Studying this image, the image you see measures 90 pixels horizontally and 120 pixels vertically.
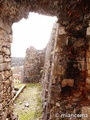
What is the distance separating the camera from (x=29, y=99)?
25.5ft

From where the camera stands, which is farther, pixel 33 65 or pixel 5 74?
pixel 33 65

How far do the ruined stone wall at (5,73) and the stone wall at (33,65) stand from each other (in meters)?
9.19

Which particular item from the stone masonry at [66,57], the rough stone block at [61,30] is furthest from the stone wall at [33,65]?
the rough stone block at [61,30]

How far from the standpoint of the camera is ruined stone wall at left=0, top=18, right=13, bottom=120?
3.13 metres

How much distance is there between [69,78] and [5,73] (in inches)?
57.3

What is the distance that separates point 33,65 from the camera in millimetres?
13578

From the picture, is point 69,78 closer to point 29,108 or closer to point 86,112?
point 86,112

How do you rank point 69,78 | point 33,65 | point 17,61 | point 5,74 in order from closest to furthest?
point 5,74, point 69,78, point 33,65, point 17,61

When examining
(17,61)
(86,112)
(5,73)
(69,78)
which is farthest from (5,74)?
(17,61)

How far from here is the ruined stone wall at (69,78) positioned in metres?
3.60

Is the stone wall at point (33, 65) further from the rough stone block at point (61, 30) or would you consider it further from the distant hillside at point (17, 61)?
the rough stone block at point (61, 30)

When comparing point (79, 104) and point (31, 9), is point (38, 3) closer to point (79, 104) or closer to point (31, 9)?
point (31, 9)

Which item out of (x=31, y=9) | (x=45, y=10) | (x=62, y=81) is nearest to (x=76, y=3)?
(x=45, y=10)

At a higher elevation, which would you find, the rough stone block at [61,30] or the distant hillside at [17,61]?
the rough stone block at [61,30]
